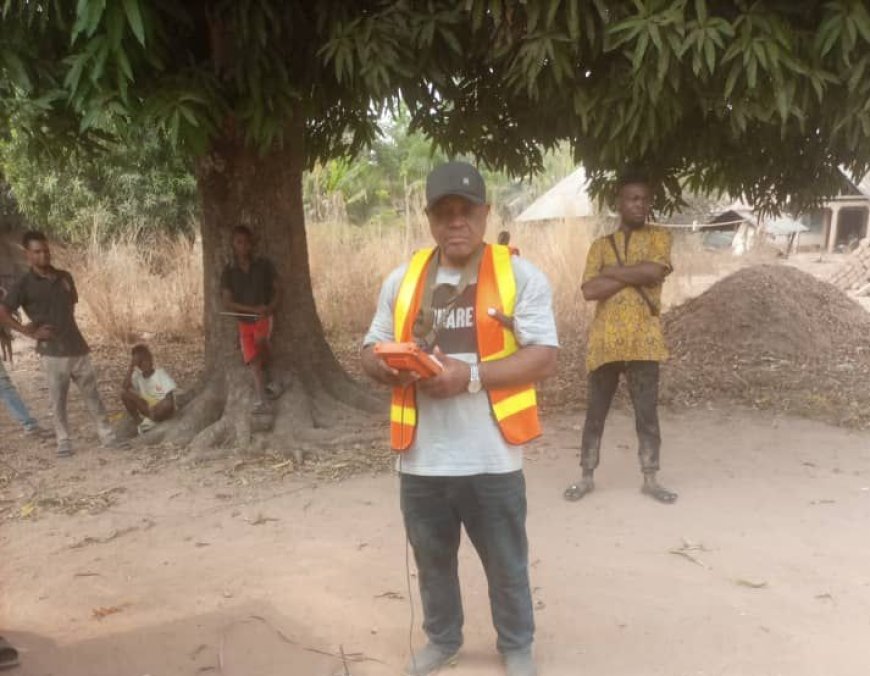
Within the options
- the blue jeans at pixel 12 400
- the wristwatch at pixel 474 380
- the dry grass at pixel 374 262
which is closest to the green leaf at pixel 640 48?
the wristwatch at pixel 474 380

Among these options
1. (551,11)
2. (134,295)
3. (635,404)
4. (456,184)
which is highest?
(551,11)

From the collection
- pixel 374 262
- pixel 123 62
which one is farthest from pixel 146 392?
pixel 374 262

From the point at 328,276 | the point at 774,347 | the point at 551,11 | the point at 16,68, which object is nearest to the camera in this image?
the point at 551,11

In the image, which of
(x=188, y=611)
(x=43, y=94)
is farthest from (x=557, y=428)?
(x=43, y=94)

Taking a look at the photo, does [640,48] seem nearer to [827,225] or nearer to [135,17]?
[135,17]

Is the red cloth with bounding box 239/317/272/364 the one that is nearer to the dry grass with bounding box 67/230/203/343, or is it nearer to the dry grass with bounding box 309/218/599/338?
the dry grass with bounding box 309/218/599/338

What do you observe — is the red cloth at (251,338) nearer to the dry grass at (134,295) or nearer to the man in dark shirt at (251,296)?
the man in dark shirt at (251,296)

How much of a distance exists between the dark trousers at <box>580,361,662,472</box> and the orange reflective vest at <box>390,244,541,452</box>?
1.83 m

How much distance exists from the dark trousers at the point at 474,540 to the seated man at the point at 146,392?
361 cm

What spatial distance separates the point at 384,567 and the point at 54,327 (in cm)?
308

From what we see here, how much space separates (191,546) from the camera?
12.4 ft

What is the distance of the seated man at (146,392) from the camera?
5.60 metres

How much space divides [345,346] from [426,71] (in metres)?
5.71

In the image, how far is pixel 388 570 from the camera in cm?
344
